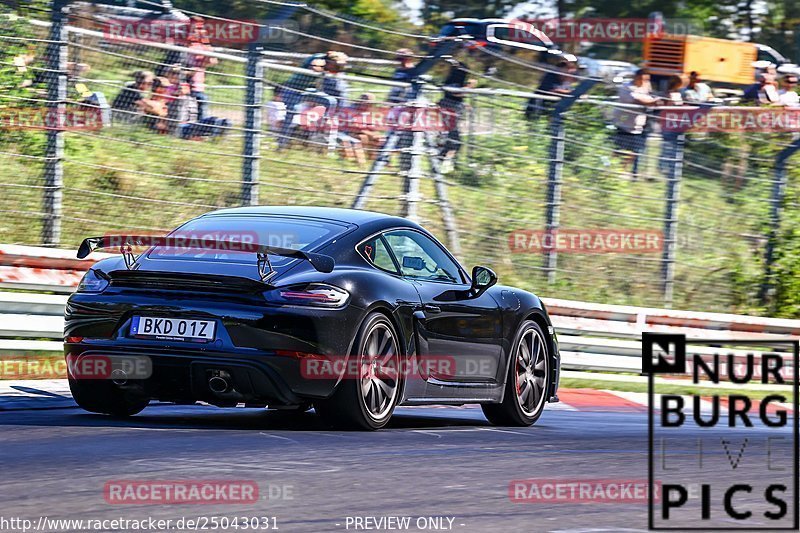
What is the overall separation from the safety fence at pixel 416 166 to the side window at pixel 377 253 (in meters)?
4.77

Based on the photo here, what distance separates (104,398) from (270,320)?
1.21m

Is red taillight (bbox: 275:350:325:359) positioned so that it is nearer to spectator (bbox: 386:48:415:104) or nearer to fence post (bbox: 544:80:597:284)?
Result: spectator (bbox: 386:48:415:104)

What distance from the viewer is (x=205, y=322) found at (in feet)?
23.1

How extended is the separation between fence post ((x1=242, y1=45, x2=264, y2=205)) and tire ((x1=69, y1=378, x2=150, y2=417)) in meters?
5.37

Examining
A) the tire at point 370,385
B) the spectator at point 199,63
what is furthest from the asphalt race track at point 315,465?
the spectator at point 199,63

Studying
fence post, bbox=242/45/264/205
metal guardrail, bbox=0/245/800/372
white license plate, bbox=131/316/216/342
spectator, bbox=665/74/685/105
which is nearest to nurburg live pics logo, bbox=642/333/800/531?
white license plate, bbox=131/316/216/342

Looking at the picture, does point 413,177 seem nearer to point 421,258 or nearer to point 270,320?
point 421,258

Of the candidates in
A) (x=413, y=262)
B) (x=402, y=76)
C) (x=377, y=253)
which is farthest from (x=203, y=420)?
(x=402, y=76)

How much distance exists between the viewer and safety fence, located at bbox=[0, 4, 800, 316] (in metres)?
12.2

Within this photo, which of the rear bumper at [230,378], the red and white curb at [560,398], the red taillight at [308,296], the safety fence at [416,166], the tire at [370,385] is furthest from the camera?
the safety fence at [416,166]

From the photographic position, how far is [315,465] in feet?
20.0

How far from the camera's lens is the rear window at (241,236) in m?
7.32

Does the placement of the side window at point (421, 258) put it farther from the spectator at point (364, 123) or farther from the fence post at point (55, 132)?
the spectator at point (364, 123)

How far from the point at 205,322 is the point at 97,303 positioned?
25.2 inches
